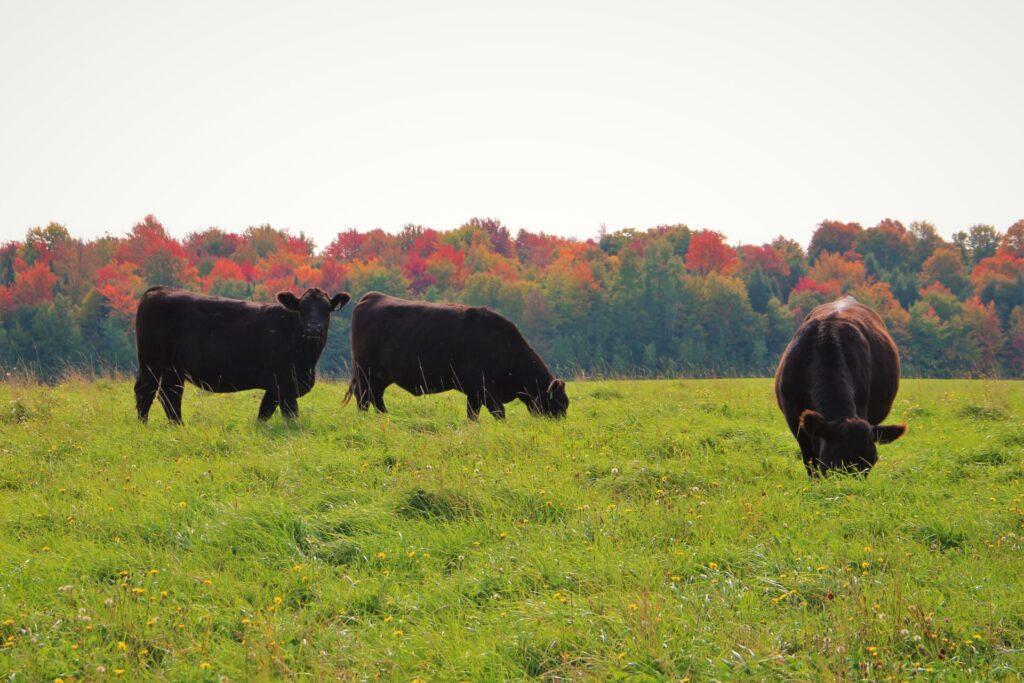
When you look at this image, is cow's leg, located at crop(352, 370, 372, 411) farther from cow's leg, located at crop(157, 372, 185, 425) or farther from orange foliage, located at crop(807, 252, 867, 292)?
orange foliage, located at crop(807, 252, 867, 292)

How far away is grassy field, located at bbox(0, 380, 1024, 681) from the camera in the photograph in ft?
14.1

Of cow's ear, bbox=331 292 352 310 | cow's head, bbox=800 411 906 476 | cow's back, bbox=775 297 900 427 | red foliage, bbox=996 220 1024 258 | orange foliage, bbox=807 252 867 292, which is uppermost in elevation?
red foliage, bbox=996 220 1024 258

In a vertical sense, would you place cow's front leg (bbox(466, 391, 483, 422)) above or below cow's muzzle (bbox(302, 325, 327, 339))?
below

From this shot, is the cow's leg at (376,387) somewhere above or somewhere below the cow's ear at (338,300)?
below

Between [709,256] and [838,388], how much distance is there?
7978cm

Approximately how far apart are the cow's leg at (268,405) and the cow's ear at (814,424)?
293 inches

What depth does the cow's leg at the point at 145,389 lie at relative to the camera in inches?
486

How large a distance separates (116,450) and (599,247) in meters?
95.2

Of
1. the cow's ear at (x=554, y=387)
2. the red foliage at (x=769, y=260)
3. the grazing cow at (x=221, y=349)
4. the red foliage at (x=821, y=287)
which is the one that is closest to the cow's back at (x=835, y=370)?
the cow's ear at (x=554, y=387)

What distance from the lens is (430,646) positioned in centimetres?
451

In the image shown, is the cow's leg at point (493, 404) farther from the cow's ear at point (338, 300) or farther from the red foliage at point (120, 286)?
the red foliage at point (120, 286)

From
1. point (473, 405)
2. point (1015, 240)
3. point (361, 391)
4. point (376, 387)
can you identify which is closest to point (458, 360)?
point (473, 405)

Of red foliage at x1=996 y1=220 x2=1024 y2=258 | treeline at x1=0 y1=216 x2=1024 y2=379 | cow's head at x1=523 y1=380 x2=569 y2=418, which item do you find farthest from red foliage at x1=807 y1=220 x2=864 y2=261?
cow's head at x1=523 y1=380 x2=569 y2=418

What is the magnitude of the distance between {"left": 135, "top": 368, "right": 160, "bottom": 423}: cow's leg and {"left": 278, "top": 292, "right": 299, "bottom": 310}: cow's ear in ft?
7.01
